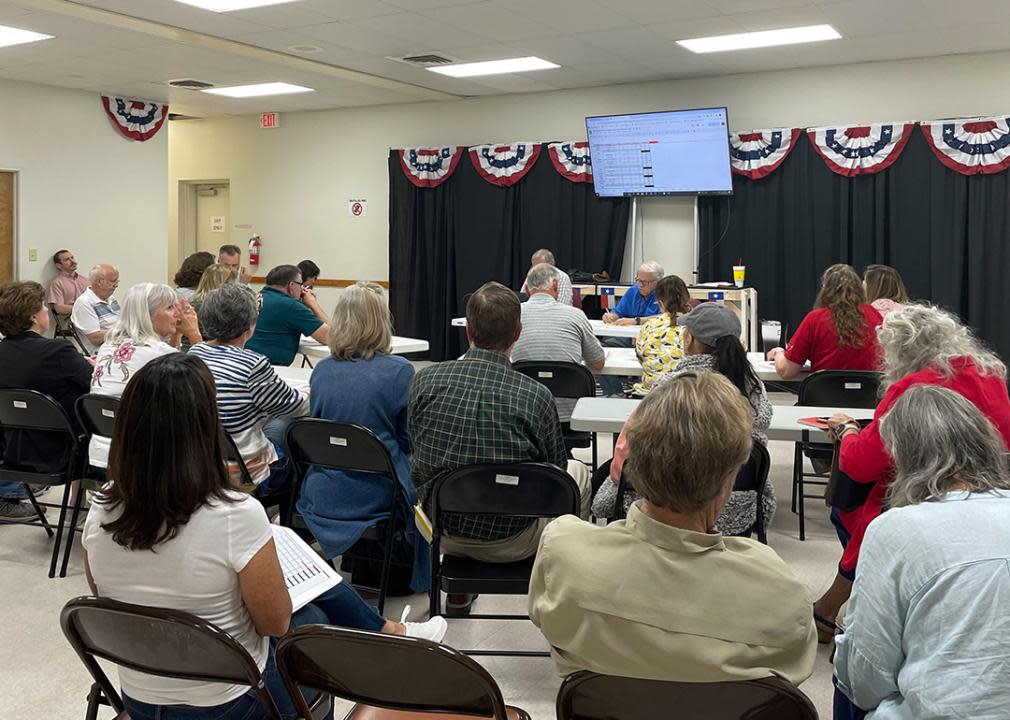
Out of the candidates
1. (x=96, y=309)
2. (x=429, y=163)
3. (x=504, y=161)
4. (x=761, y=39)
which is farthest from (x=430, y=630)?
(x=429, y=163)

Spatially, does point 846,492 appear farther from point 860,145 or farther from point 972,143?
point 860,145

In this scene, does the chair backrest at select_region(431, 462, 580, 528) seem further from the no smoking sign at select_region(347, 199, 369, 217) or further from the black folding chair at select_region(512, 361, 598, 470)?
the no smoking sign at select_region(347, 199, 369, 217)

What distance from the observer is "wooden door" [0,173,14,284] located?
919 cm

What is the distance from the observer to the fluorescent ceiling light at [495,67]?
8.11 meters

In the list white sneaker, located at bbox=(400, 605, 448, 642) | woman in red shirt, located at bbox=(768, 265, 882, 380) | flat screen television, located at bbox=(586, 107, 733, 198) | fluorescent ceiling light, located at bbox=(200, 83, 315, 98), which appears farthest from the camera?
fluorescent ceiling light, located at bbox=(200, 83, 315, 98)

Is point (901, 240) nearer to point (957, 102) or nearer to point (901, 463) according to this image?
point (957, 102)

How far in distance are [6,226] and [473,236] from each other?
456 centimetres

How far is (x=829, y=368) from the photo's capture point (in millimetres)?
4520

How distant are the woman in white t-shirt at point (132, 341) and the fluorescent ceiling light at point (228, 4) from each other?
3000 mm

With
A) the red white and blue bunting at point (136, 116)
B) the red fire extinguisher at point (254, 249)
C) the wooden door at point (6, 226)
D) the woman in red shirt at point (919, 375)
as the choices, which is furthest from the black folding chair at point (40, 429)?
the red fire extinguisher at point (254, 249)

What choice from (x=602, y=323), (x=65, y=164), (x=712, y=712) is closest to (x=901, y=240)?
(x=602, y=323)

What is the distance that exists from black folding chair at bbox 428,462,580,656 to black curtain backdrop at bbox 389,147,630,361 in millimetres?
6618


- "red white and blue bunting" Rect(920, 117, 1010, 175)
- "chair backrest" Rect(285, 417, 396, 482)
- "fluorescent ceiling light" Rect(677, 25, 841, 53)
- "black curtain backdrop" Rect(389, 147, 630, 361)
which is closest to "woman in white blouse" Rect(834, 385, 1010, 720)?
"chair backrest" Rect(285, 417, 396, 482)

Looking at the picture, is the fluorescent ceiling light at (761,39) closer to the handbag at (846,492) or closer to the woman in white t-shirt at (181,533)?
the handbag at (846,492)
